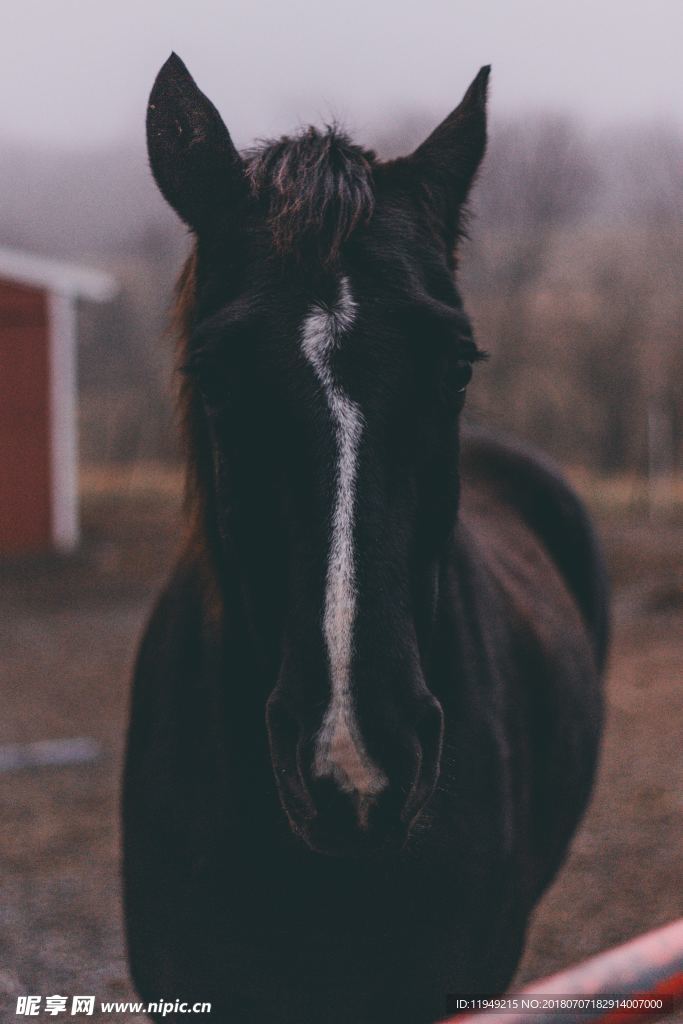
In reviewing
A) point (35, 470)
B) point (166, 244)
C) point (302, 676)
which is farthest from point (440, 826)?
point (166, 244)

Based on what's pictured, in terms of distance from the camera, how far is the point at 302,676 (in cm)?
145

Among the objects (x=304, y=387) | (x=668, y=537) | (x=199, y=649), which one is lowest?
(x=668, y=537)

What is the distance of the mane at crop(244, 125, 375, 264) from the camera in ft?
5.24

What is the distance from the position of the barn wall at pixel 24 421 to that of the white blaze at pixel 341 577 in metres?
11.0

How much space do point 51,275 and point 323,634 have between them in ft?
37.9

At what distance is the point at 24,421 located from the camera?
39.6 feet

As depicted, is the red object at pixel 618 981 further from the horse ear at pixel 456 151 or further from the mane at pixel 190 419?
the horse ear at pixel 456 151

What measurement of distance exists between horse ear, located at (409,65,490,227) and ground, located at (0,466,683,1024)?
7.11 ft

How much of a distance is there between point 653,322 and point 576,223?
3.50 metres

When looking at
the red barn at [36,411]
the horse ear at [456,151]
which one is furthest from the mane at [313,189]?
the red barn at [36,411]

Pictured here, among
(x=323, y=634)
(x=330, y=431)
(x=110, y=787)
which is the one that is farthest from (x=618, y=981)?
(x=110, y=787)

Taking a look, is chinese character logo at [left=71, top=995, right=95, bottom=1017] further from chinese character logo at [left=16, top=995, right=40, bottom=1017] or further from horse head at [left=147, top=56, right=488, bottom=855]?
horse head at [left=147, top=56, right=488, bottom=855]

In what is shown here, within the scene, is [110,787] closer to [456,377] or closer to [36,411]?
[456,377]

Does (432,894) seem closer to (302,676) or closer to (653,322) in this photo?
(302,676)
